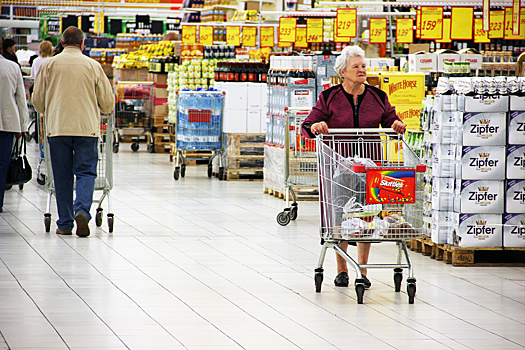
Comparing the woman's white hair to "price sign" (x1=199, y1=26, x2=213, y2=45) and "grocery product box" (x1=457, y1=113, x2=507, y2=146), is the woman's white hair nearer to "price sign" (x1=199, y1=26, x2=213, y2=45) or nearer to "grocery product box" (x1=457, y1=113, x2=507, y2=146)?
"grocery product box" (x1=457, y1=113, x2=507, y2=146)

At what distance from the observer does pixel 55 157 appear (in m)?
7.78

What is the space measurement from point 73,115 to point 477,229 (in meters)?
3.58

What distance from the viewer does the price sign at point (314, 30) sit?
15.4 meters

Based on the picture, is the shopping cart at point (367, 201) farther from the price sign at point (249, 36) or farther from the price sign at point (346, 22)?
the price sign at point (249, 36)

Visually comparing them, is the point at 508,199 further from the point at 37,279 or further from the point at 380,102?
the point at 37,279

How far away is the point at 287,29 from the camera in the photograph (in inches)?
607

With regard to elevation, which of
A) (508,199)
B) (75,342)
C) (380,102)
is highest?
(380,102)

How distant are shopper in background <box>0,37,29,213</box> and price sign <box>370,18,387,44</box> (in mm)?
6648

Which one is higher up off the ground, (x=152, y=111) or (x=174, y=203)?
(x=152, y=111)

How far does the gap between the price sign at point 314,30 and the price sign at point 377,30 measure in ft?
5.77

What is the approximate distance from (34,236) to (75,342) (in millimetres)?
3596

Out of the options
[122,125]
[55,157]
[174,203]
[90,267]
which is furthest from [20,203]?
[122,125]

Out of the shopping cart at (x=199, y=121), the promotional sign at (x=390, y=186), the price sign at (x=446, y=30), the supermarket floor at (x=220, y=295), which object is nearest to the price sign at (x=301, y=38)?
the price sign at (x=446, y=30)

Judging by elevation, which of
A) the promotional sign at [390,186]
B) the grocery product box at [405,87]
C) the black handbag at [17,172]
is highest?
the grocery product box at [405,87]
